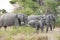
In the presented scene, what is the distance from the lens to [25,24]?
420 inches

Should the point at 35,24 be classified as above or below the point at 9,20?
below

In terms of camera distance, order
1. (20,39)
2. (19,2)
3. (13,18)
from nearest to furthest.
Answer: (20,39) < (13,18) < (19,2)

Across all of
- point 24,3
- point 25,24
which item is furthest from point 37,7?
point 25,24

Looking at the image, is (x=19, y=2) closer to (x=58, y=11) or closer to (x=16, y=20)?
(x=58, y=11)

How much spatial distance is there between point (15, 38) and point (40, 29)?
2.54 m

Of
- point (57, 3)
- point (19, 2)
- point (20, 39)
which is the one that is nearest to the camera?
point (20, 39)

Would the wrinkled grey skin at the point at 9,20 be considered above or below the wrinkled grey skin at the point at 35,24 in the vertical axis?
above

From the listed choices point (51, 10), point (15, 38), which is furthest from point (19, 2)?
point (15, 38)

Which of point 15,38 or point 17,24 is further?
point 17,24

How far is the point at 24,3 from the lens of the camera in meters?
14.8

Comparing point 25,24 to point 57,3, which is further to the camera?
point 57,3

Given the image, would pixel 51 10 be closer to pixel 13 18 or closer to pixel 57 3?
pixel 57 3

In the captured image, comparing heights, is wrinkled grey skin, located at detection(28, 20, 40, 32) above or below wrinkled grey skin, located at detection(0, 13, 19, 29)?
below

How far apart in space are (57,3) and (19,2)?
240 centimetres
